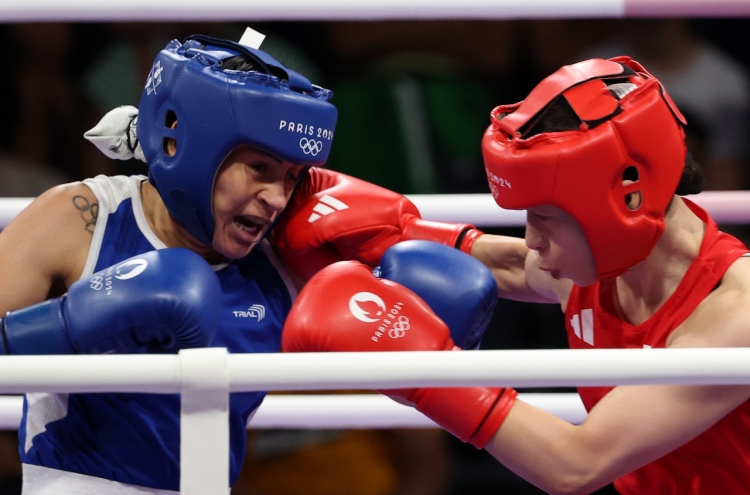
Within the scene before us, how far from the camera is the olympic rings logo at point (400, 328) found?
1.29 m

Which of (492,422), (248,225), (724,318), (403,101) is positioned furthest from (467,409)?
(403,101)

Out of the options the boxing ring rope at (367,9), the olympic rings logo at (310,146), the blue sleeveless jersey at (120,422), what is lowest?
the blue sleeveless jersey at (120,422)

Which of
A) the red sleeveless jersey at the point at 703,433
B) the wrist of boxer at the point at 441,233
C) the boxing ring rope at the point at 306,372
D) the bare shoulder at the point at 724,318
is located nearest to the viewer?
the boxing ring rope at the point at 306,372

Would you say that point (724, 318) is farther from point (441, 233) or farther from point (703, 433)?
point (441, 233)

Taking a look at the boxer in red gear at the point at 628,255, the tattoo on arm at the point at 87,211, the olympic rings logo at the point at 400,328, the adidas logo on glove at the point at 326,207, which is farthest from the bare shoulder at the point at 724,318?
the tattoo on arm at the point at 87,211

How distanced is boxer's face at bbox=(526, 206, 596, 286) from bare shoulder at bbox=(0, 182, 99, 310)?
74 centimetres

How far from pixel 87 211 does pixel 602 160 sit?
85 cm

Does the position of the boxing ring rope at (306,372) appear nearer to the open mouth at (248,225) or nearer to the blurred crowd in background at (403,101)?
the open mouth at (248,225)

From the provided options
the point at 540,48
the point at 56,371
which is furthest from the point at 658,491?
the point at 540,48

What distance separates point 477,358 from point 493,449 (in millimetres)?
420

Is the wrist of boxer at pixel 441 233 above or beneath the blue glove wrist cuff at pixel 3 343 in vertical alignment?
beneath

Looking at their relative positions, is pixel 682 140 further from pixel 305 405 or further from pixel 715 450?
pixel 305 405

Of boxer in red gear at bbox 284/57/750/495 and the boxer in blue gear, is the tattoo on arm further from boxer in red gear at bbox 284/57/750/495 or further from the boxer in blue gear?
boxer in red gear at bbox 284/57/750/495

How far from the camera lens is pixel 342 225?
1592 millimetres
